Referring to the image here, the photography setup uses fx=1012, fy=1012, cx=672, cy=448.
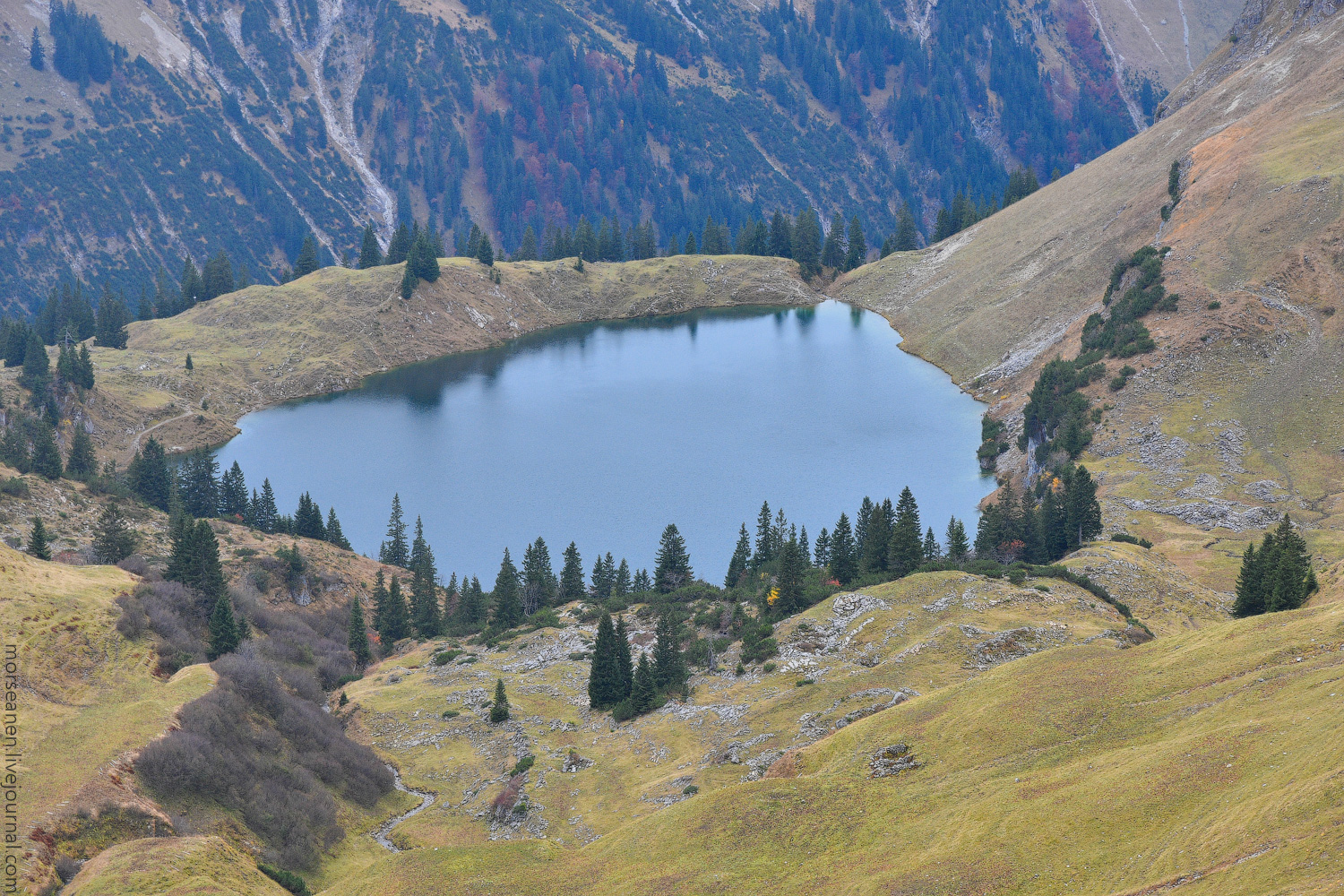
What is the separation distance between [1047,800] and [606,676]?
3887 cm

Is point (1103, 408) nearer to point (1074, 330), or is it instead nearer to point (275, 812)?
point (1074, 330)

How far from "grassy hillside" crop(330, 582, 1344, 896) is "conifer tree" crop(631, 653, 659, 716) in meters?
14.9

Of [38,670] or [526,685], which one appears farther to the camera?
[526,685]

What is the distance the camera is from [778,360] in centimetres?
19275

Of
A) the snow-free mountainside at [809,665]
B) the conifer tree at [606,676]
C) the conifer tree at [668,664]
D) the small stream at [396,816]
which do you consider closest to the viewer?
the snow-free mountainside at [809,665]

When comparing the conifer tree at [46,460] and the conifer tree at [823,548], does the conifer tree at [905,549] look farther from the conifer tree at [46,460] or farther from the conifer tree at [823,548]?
the conifer tree at [46,460]

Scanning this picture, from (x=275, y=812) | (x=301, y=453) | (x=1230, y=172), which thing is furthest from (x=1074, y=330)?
(x=275, y=812)

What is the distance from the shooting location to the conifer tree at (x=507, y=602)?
310 feet

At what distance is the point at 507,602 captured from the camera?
95438mm

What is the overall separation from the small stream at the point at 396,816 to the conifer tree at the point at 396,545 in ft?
198

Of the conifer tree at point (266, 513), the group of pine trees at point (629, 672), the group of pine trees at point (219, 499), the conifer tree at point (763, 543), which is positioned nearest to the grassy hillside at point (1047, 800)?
the group of pine trees at point (629, 672)

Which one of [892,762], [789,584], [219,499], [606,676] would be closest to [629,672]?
[606,676]

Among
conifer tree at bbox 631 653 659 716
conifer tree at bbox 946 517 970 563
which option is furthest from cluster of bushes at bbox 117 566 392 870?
conifer tree at bbox 946 517 970 563

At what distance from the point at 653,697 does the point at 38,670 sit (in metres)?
36.4
